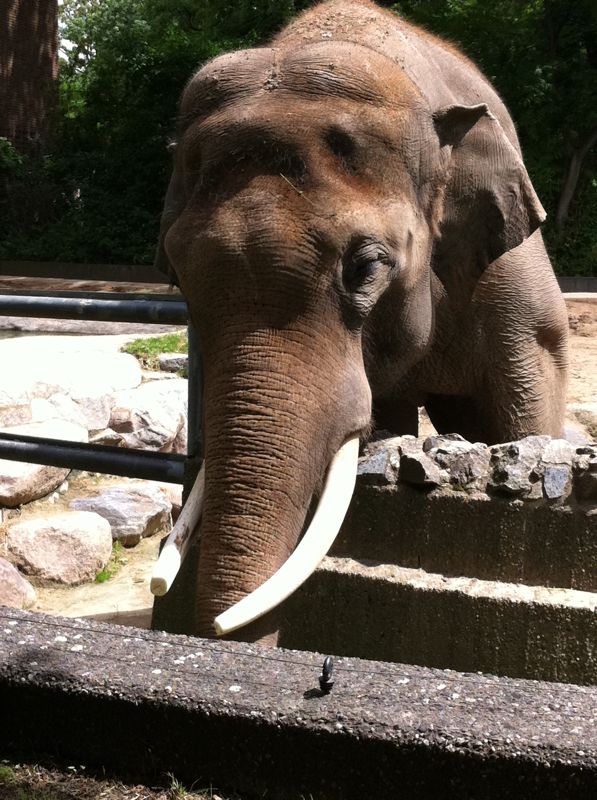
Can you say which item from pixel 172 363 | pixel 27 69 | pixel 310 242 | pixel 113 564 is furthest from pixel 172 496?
pixel 27 69

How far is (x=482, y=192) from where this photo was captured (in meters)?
3.43

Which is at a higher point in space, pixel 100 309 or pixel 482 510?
pixel 100 309

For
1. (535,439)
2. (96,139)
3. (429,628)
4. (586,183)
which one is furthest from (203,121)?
(96,139)

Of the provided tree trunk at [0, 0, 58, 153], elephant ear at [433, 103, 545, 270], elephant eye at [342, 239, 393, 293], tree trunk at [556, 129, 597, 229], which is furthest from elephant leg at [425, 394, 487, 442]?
tree trunk at [0, 0, 58, 153]

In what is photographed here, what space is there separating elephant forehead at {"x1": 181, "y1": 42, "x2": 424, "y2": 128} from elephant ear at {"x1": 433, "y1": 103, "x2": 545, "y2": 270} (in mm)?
240

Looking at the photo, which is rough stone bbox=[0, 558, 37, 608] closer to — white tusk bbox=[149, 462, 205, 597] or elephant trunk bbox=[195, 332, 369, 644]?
white tusk bbox=[149, 462, 205, 597]

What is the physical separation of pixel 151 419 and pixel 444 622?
457 centimetres

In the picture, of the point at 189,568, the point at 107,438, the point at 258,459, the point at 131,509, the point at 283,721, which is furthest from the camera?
the point at 107,438

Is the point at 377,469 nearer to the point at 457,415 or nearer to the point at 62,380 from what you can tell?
the point at 457,415

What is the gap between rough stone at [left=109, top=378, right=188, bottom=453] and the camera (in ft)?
24.1

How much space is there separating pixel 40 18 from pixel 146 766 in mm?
25947

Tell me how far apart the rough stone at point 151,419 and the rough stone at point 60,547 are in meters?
1.72

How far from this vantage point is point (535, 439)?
3.29m

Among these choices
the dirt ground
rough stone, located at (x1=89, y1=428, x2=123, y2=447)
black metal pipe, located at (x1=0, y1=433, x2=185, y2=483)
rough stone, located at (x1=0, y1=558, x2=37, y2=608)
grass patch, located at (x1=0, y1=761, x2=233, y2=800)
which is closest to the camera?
grass patch, located at (x1=0, y1=761, x2=233, y2=800)
